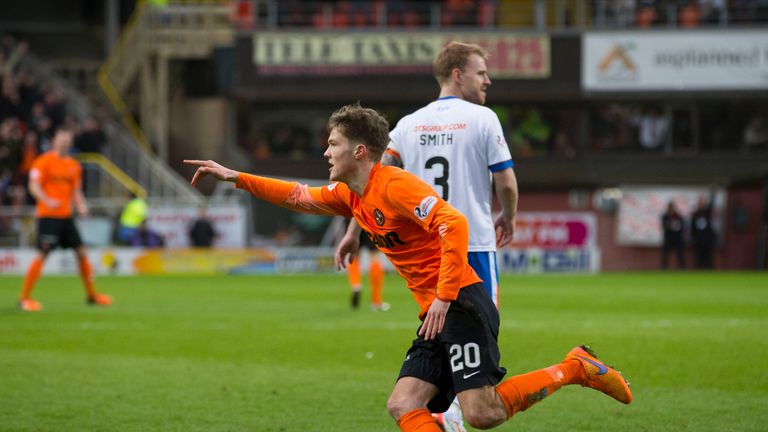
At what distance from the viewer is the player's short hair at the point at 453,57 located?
7.00 metres

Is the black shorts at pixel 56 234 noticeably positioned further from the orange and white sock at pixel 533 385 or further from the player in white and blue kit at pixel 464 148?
the orange and white sock at pixel 533 385

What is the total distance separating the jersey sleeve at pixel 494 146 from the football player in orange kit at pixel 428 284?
3.75 ft

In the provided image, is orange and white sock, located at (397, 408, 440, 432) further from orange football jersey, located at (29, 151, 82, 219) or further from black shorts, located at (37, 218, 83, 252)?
orange football jersey, located at (29, 151, 82, 219)

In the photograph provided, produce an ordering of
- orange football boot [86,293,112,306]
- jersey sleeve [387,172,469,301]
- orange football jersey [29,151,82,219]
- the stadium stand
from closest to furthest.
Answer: jersey sleeve [387,172,469,301] < orange football jersey [29,151,82,219] < orange football boot [86,293,112,306] < the stadium stand

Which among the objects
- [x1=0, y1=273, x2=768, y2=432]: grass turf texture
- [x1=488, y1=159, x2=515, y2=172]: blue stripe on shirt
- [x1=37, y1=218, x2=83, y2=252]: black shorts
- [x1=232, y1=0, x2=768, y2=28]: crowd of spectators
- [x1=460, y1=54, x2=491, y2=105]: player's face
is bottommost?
[x1=0, y1=273, x2=768, y2=432]: grass turf texture

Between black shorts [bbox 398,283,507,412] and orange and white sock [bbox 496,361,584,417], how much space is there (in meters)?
0.16

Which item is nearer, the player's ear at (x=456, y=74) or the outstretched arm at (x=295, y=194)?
the outstretched arm at (x=295, y=194)

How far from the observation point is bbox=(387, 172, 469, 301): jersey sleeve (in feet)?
17.6

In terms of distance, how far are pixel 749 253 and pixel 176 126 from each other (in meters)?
18.7

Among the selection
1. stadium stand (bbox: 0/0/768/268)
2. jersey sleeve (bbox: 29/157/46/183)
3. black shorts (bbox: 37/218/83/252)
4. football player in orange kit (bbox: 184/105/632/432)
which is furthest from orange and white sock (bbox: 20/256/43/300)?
stadium stand (bbox: 0/0/768/268)

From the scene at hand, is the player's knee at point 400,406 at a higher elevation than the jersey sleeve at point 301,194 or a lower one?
lower

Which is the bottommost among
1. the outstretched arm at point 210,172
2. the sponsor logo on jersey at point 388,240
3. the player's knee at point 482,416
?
the player's knee at point 482,416

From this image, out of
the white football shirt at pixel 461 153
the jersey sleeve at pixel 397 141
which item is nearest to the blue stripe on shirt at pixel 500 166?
the white football shirt at pixel 461 153


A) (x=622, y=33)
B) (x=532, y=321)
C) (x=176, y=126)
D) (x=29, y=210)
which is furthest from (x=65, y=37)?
(x=532, y=321)
